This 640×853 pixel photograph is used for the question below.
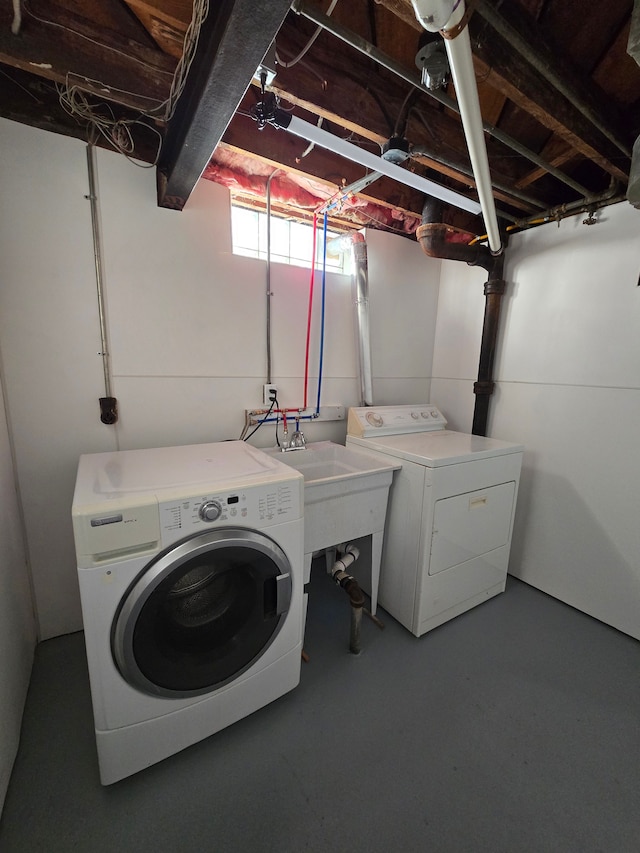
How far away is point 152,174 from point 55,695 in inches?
91.6

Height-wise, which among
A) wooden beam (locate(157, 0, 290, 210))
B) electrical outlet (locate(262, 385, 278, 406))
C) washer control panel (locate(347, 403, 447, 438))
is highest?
wooden beam (locate(157, 0, 290, 210))

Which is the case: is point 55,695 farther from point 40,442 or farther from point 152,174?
point 152,174

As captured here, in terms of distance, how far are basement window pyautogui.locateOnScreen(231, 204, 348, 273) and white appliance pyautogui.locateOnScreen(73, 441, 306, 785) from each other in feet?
4.37

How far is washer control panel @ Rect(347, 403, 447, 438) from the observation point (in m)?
2.02

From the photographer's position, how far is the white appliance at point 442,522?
1598 mm

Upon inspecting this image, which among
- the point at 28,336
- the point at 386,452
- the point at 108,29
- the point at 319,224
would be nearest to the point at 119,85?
the point at 108,29

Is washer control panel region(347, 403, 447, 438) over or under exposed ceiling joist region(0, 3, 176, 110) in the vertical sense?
under

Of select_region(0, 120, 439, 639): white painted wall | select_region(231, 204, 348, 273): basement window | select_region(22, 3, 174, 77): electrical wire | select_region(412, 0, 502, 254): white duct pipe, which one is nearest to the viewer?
select_region(412, 0, 502, 254): white duct pipe

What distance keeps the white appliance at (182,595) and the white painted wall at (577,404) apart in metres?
1.68

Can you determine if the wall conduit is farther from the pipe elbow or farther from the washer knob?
the pipe elbow

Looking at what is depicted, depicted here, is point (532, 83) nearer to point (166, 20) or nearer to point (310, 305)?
point (166, 20)

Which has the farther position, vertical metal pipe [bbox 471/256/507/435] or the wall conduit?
vertical metal pipe [bbox 471/256/507/435]

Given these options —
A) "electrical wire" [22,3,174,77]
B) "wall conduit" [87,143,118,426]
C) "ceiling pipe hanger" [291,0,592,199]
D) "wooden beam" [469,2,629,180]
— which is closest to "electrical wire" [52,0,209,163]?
"electrical wire" [22,3,174,77]

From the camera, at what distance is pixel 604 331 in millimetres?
1760
